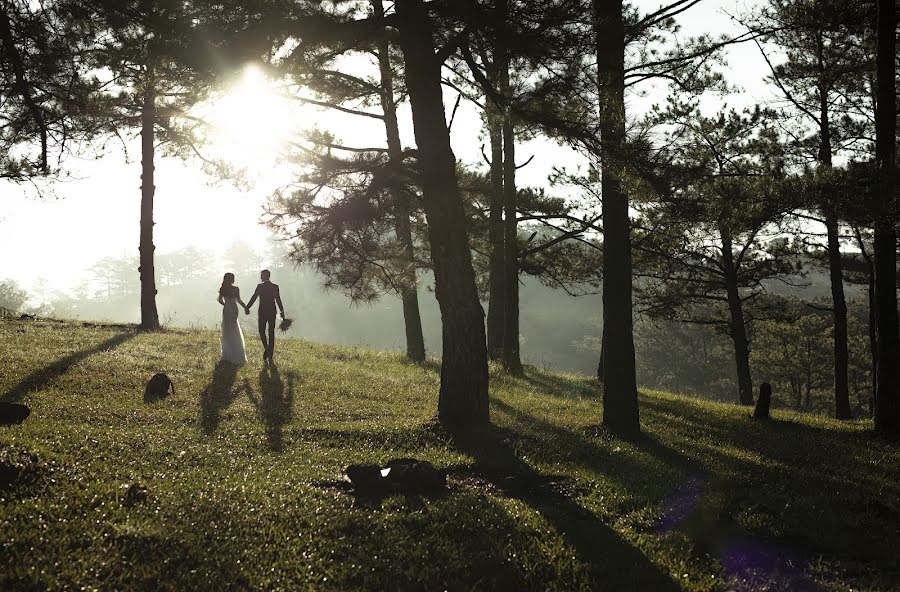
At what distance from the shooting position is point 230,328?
14094 mm

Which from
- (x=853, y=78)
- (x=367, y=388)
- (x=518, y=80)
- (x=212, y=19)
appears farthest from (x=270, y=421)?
(x=853, y=78)

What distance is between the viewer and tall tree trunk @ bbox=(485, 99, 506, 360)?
17844 millimetres

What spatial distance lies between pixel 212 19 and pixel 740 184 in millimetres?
8573

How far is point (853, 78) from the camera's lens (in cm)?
1511

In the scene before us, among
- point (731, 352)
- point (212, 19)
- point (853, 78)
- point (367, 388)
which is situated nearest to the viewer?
point (212, 19)

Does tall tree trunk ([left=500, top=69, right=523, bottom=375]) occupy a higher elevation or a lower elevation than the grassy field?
higher

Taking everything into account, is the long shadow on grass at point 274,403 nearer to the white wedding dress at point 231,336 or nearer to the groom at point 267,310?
the white wedding dress at point 231,336

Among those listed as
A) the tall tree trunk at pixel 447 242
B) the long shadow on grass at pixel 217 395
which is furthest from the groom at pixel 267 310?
the tall tree trunk at pixel 447 242

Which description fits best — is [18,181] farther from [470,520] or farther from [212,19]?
[470,520]

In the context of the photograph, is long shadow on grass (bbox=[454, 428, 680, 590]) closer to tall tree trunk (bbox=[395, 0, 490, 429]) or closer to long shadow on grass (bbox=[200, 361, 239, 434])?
tall tree trunk (bbox=[395, 0, 490, 429])

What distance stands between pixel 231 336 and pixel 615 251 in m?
9.02

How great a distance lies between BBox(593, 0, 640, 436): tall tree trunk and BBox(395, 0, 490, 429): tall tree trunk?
2.19 m

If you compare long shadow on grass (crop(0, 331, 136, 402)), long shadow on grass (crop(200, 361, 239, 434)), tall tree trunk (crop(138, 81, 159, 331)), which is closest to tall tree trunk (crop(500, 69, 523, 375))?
long shadow on grass (crop(200, 361, 239, 434))

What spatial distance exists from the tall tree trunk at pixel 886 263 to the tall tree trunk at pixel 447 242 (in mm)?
6978
